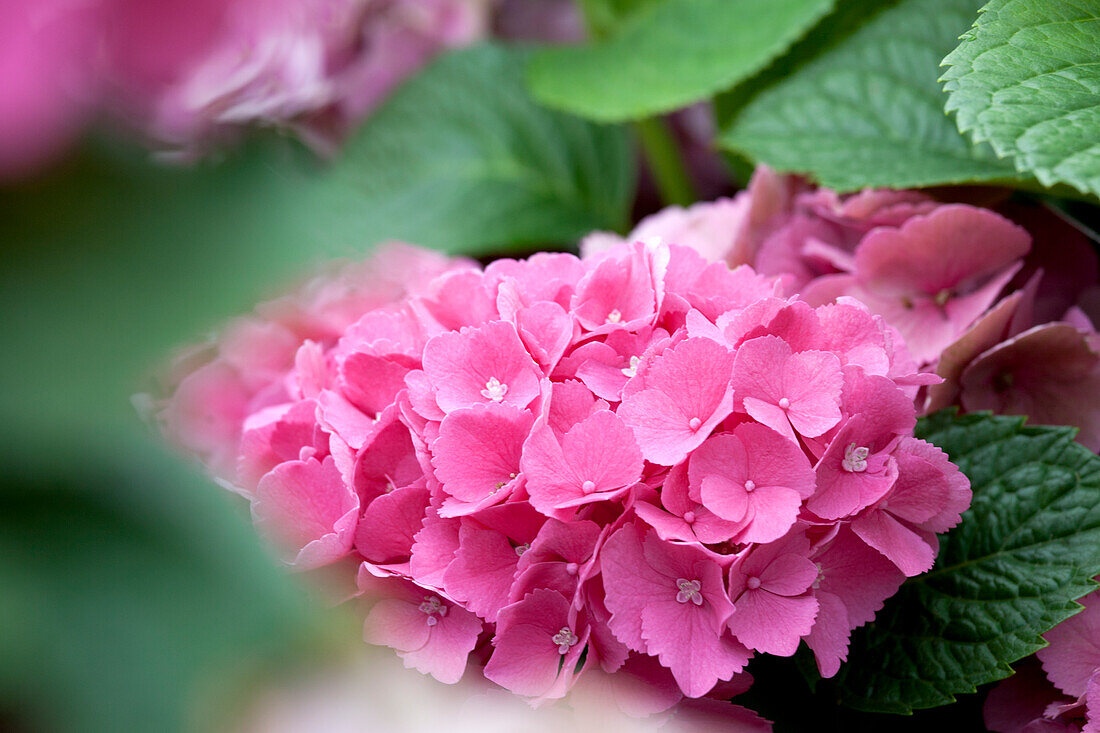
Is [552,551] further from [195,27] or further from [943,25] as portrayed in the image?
[943,25]

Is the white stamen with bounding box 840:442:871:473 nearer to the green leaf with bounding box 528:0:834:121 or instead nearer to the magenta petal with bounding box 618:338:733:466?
the magenta petal with bounding box 618:338:733:466

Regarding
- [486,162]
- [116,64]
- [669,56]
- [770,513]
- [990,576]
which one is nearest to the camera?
[116,64]

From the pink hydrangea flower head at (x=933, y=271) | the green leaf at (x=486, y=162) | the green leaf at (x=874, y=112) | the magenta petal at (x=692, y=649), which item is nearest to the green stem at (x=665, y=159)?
the green leaf at (x=486, y=162)

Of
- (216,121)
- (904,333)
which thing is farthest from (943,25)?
(216,121)

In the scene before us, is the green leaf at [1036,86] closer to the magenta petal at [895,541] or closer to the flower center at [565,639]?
the magenta petal at [895,541]

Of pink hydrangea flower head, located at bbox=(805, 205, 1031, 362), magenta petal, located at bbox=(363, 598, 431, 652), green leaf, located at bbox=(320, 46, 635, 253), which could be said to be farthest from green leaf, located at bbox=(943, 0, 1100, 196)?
green leaf, located at bbox=(320, 46, 635, 253)

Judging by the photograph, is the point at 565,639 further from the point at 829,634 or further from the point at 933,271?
the point at 933,271

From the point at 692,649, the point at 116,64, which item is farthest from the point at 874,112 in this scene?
the point at 116,64
